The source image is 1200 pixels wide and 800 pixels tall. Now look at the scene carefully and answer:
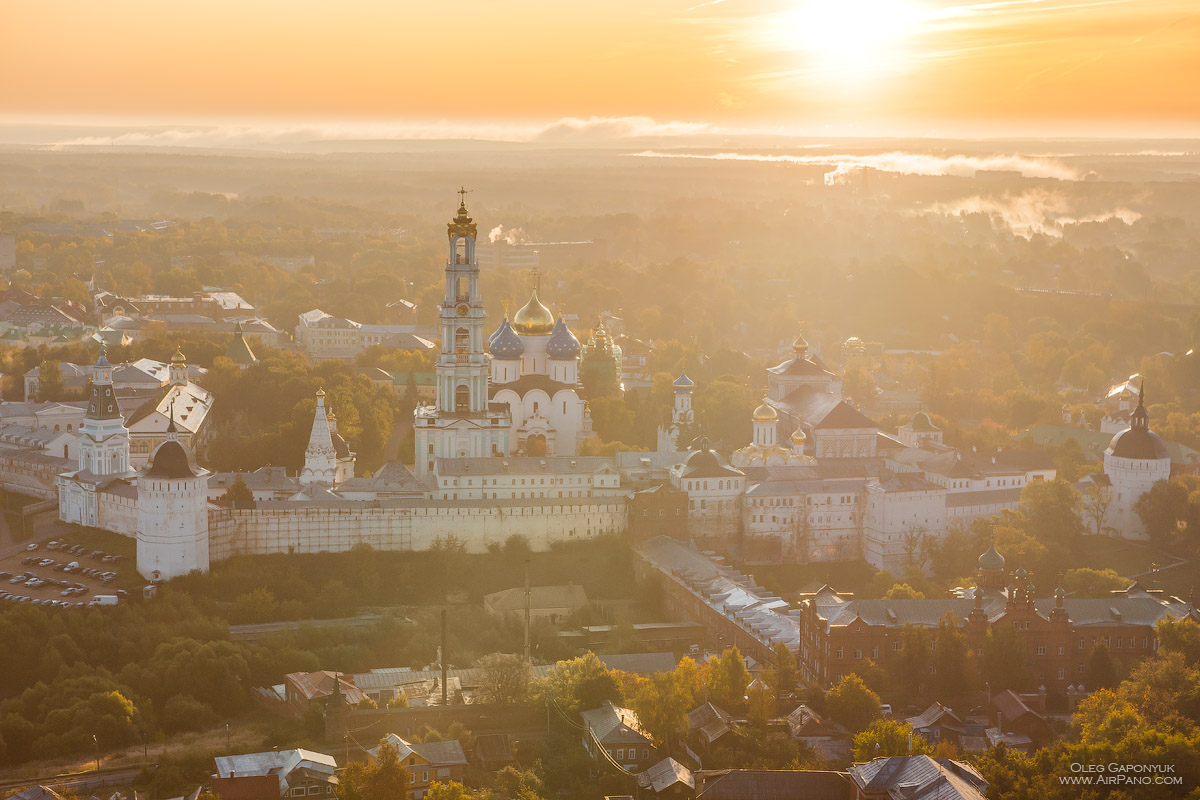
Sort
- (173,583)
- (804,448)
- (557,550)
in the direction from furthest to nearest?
(804,448), (557,550), (173,583)

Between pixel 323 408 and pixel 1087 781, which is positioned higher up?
pixel 323 408

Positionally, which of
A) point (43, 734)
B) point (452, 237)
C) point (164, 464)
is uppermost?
point (452, 237)

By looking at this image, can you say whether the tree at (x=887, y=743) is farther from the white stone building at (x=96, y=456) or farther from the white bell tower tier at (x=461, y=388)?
the white stone building at (x=96, y=456)

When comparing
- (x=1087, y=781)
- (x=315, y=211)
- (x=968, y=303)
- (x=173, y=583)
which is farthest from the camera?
(x=315, y=211)

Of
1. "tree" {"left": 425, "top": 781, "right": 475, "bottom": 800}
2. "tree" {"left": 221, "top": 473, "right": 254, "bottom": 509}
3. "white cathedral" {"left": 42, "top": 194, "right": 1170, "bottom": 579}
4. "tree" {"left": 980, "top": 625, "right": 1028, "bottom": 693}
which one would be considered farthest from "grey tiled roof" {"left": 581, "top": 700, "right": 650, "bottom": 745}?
"tree" {"left": 221, "top": 473, "right": 254, "bottom": 509}

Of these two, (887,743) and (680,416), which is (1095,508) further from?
(887,743)

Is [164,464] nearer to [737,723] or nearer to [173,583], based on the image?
[173,583]

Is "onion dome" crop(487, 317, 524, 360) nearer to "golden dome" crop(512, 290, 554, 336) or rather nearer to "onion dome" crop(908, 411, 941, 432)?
"golden dome" crop(512, 290, 554, 336)

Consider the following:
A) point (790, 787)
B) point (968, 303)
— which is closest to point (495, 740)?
point (790, 787)
